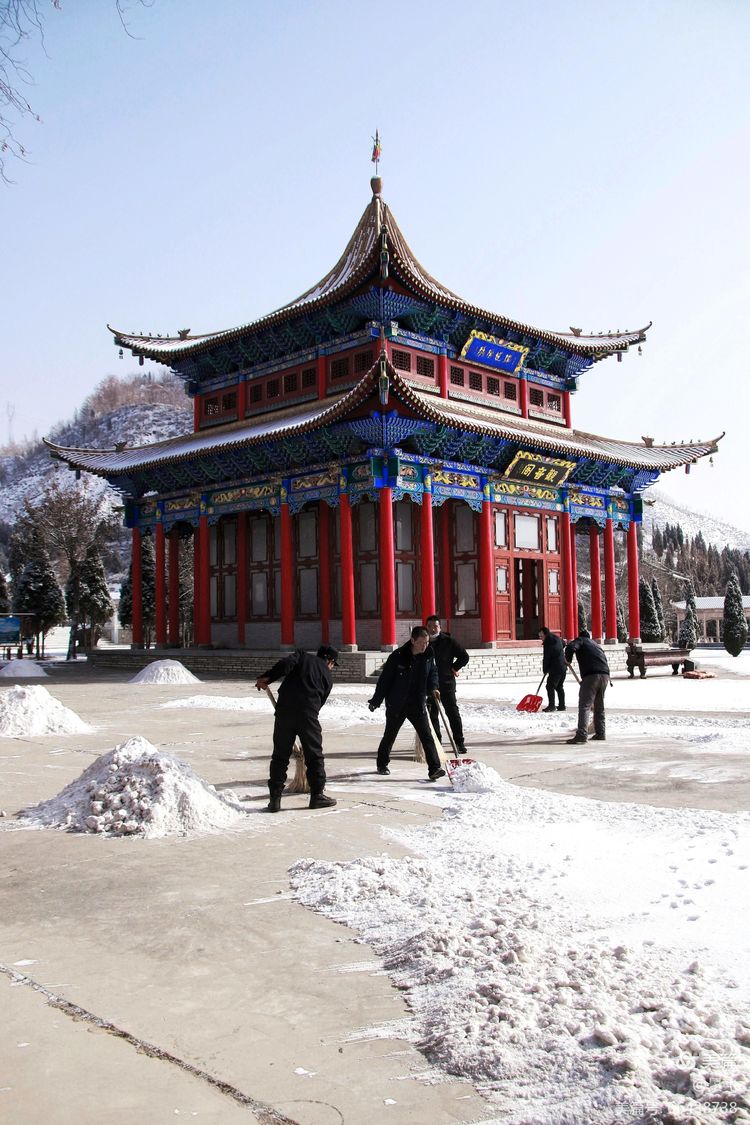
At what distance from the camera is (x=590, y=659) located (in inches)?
456

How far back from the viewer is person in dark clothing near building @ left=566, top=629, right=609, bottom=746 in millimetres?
11359

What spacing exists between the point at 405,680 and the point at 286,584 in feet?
57.9

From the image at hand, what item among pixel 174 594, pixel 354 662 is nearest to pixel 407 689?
pixel 354 662

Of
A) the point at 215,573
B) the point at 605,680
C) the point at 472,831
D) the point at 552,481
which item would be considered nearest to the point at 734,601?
the point at 552,481

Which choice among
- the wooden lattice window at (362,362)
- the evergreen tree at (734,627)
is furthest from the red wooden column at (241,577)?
the evergreen tree at (734,627)

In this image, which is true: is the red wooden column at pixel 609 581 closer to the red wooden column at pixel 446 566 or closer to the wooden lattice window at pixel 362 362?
the red wooden column at pixel 446 566

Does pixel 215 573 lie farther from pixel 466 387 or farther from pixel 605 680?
pixel 605 680

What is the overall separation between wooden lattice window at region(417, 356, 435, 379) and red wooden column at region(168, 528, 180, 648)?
36.4 ft

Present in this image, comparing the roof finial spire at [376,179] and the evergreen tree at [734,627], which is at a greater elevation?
Answer: the roof finial spire at [376,179]

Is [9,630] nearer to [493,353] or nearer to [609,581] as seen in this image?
[493,353]

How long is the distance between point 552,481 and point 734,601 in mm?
24513

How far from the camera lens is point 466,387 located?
1149 inches

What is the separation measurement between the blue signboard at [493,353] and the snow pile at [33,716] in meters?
19.0

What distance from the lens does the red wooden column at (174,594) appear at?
32.5 meters
